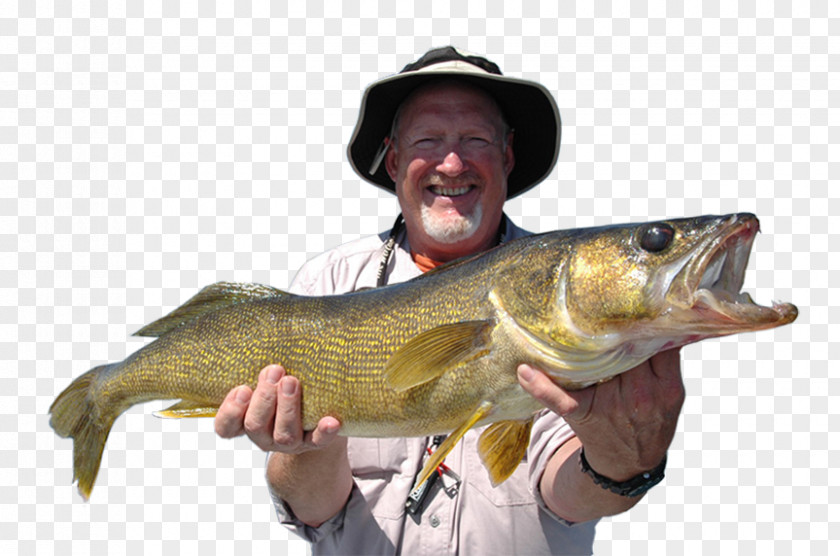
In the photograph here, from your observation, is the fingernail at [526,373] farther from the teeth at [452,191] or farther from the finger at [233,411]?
the teeth at [452,191]

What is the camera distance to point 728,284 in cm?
254

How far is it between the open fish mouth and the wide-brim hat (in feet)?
7.81

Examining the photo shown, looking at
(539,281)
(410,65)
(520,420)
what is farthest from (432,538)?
(410,65)

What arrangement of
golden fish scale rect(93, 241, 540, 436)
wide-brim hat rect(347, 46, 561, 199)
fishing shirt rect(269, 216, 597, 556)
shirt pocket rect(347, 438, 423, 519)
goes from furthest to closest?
wide-brim hat rect(347, 46, 561, 199) → shirt pocket rect(347, 438, 423, 519) → fishing shirt rect(269, 216, 597, 556) → golden fish scale rect(93, 241, 540, 436)

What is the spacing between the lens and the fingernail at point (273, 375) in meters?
3.24

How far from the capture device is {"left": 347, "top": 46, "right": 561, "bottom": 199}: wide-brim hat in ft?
15.1

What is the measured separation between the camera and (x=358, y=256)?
15.9 ft

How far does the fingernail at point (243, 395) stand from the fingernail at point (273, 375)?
150 mm

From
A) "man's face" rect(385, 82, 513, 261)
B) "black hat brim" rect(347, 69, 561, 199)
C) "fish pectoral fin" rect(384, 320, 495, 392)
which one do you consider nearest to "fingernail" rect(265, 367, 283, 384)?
"fish pectoral fin" rect(384, 320, 495, 392)

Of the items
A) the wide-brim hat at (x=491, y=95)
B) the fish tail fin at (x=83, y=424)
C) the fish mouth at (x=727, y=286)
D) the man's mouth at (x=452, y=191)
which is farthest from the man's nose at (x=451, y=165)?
the fish tail fin at (x=83, y=424)

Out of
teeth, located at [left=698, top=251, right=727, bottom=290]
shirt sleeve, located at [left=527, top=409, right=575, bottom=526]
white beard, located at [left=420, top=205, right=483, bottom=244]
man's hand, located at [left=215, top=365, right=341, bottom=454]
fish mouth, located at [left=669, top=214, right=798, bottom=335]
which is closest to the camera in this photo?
fish mouth, located at [left=669, top=214, right=798, bottom=335]

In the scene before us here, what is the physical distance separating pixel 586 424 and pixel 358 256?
2391 mm

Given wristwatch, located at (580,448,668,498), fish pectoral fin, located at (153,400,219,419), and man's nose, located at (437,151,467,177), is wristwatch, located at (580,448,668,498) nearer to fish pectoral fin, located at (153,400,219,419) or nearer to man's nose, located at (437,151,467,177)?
fish pectoral fin, located at (153,400,219,419)

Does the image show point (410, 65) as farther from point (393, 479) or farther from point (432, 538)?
point (432, 538)
